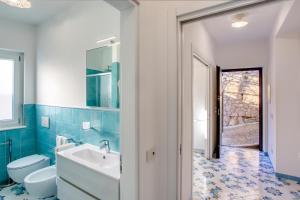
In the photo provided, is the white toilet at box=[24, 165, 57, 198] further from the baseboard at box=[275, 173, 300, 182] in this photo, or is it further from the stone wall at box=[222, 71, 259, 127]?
the stone wall at box=[222, 71, 259, 127]

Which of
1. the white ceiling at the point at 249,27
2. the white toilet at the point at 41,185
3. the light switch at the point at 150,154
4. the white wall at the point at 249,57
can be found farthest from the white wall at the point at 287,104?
the white toilet at the point at 41,185

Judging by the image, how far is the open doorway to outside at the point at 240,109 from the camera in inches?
197

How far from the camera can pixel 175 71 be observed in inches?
58.4

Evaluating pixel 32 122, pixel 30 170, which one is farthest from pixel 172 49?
pixel 32 122

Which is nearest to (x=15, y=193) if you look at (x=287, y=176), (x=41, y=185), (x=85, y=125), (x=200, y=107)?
(x=41, y=185)

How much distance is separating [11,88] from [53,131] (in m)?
1.11

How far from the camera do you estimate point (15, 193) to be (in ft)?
Answer: 8.71

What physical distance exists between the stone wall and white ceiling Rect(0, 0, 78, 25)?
429 cm

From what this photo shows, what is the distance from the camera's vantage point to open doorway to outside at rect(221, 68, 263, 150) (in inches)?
197

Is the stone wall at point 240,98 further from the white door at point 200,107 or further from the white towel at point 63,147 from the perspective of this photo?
the white towel at point 63,147

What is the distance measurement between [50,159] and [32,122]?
0.78m

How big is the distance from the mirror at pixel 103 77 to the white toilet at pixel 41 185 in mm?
1059

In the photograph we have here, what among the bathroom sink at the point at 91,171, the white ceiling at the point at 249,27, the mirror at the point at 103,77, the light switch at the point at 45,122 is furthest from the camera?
the light switch at the point at 45,122

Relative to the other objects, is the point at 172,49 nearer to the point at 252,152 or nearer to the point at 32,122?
the point at 32,122
